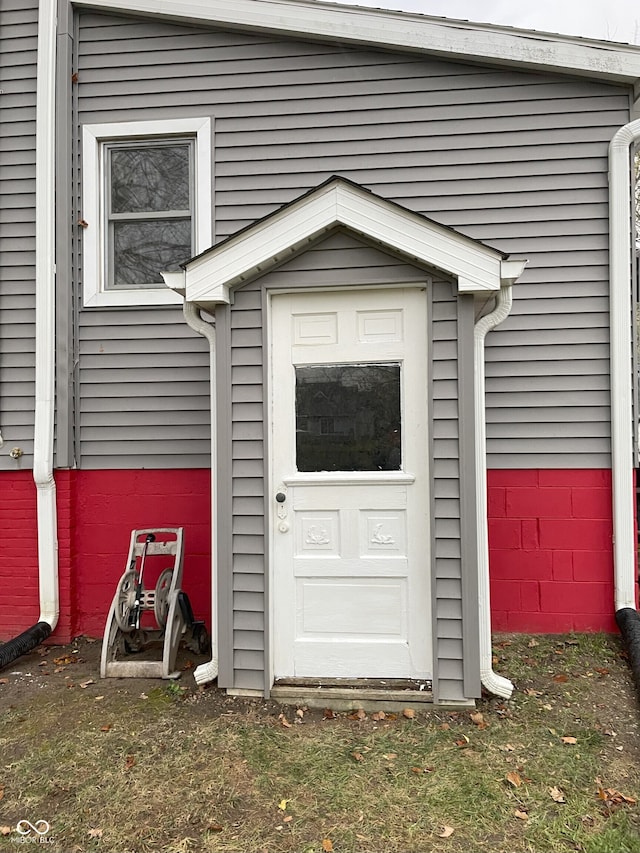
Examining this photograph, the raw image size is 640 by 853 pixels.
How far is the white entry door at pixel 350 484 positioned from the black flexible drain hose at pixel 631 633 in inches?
51.1

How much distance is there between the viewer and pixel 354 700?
3.37m

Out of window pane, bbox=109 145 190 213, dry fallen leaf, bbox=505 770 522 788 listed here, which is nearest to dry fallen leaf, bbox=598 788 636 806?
dry fallen leaf, bbox=505 770 522 788

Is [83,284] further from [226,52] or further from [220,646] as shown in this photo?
[220,646]

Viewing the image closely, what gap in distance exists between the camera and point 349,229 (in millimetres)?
3414

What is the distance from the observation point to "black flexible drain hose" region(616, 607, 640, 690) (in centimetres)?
362

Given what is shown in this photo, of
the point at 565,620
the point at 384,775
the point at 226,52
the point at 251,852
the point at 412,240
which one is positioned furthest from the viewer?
the point at 226,52

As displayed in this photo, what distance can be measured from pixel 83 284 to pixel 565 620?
445cm

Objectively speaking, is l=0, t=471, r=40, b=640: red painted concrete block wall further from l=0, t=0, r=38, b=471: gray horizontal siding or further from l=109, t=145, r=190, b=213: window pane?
l=109, t=145, r=190, b=213: window pane

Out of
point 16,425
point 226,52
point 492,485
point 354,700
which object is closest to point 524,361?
point 492,485

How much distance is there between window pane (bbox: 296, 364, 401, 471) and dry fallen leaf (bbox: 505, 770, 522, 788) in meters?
1.63

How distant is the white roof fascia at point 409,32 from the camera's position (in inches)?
162

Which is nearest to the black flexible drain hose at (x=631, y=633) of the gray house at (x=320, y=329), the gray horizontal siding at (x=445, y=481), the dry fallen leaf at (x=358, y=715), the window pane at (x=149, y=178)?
the gray house at (x=320, y=329)

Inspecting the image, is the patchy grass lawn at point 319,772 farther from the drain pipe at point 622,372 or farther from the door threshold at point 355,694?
the drain pipe at point 622,372

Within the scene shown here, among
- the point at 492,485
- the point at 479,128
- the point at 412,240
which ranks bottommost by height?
the point at 492,485
